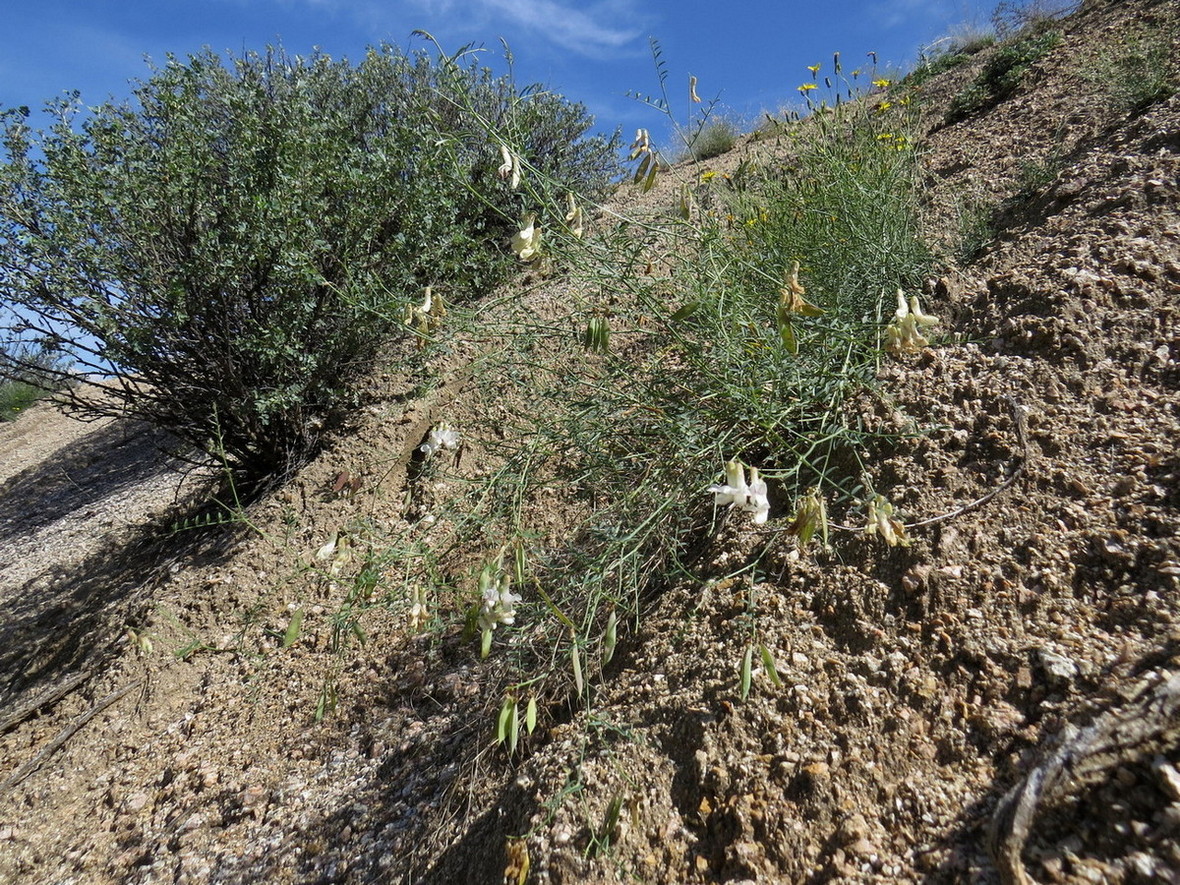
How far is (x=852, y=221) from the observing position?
9.11ft

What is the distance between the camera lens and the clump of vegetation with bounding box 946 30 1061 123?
4.38m

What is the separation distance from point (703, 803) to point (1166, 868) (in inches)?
29.6

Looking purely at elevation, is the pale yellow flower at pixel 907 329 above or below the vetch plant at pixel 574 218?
below

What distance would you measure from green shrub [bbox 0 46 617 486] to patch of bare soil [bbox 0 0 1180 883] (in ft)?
2.58

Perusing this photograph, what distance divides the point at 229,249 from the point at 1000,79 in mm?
4383

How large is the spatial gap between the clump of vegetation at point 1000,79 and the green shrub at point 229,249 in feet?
8.21

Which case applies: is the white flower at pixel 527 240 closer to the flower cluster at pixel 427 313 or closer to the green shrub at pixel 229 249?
the flower cluster at pixel 427 313

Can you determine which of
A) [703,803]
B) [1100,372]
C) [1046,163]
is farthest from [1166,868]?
[1046,163]

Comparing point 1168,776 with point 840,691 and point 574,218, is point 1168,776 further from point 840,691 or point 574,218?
point 574,218

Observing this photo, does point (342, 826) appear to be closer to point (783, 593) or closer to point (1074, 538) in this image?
point (783, 593)

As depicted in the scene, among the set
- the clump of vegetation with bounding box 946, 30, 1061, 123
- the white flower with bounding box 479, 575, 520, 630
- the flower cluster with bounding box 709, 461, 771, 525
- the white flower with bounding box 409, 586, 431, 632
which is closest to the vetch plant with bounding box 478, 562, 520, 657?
the white flower with bounding box 479, 575, 520, 630

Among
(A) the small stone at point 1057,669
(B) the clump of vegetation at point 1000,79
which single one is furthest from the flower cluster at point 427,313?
(B) the clump of vegetation at point 1000,79

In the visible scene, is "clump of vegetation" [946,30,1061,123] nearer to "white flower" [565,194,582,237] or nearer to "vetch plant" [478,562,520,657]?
"white flower" [565,194,582,237]

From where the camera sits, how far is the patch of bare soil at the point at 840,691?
132 centimetres
